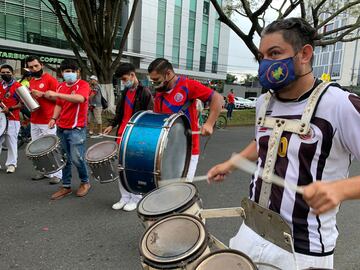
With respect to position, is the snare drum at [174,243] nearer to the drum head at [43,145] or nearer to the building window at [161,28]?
the drum head at [43,145]

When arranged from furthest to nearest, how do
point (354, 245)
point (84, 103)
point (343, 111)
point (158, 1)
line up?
point (158, 1), point (84, 103), point (354, 245), point (343, 111)

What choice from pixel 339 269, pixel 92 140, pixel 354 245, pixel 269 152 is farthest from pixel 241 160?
pixel 92 140

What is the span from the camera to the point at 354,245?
3.99m

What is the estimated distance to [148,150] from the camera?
3510mm

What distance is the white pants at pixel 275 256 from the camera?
5.47 feet

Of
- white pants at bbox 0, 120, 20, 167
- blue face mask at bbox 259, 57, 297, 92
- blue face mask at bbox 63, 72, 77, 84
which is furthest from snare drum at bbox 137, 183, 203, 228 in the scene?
white pants at bbox 0, 120, 20, 167

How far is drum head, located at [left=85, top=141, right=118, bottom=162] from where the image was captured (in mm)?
4340

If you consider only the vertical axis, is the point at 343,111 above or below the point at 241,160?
above

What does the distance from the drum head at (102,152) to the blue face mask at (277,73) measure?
115 inches

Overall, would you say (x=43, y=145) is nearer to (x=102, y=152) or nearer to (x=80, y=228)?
(x=102, y=152)

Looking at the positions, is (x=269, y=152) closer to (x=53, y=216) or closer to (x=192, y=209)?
(x=192, y=209)

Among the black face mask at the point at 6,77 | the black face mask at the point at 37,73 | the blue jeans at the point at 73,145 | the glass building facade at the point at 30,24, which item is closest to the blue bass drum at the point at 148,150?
the blue jeans at the point at 73,145

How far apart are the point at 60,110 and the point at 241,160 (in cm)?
384

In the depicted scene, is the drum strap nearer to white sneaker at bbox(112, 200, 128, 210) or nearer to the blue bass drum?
the blue bass drum
